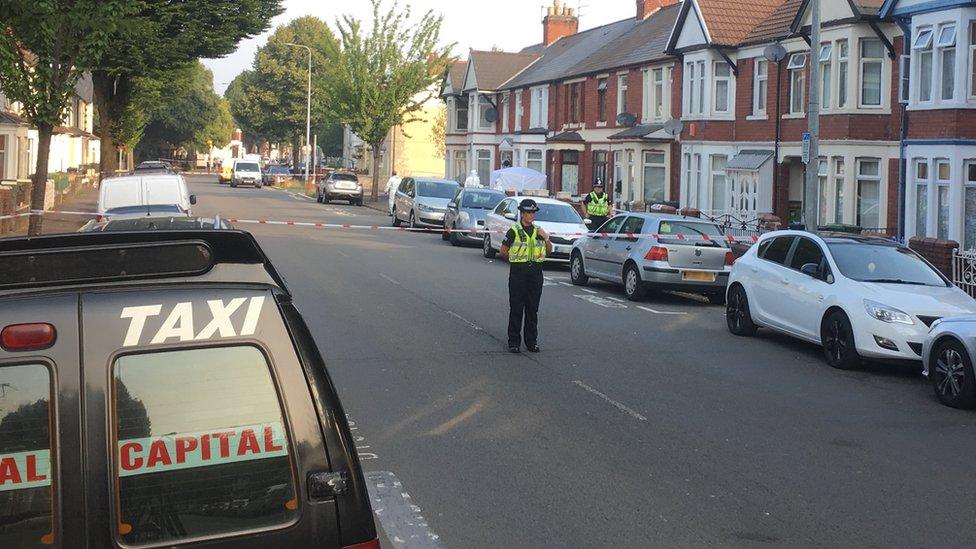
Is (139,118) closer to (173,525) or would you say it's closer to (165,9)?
(165,9)

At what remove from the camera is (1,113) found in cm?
4391

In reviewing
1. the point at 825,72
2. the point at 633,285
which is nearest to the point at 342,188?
the point at 825,72

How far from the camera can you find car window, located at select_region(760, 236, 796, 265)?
1553 centimetres

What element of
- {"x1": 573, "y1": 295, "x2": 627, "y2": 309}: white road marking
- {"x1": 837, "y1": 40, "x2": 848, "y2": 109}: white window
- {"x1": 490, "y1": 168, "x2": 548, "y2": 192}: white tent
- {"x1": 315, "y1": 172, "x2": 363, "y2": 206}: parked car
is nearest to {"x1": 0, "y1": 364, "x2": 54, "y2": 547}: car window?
{"x1": 573, "y1": 295, "x2": 627, "y2": 309}: white road marking

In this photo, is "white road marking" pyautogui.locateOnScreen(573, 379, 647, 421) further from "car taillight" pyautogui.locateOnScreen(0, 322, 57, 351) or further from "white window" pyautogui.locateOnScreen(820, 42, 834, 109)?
"white window" pyautogui.locateOnScreen(820, 42, 834, 109)

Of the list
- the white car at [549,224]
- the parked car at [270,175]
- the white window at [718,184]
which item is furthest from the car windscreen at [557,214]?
the parked car at [270,175]

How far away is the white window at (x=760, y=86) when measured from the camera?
1351 inches

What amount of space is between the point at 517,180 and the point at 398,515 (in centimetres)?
3751

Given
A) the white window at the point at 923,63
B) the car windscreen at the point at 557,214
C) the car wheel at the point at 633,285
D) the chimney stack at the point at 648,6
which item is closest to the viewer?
the car wheel at the point at 633,285

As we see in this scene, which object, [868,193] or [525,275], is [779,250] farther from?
[868,193]

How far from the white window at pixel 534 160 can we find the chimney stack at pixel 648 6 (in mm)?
8153

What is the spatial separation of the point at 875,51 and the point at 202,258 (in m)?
28.0

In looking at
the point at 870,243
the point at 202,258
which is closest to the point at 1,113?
the point at 870,243

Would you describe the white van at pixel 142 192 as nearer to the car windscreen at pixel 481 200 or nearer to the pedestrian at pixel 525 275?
the pedestrian at pixel 525 275
